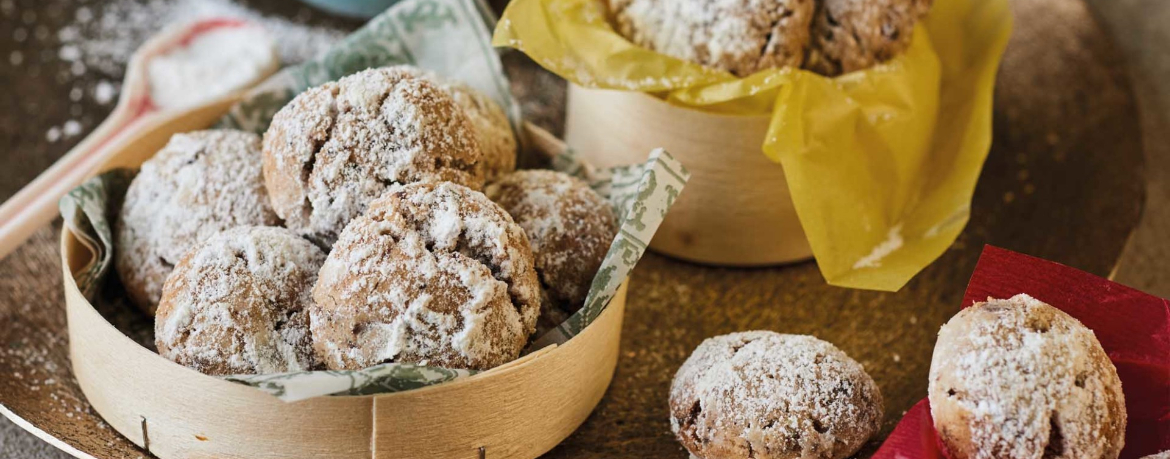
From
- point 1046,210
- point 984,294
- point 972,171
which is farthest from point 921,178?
point 984,294

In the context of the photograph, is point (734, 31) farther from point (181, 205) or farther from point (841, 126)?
point (181, 205)

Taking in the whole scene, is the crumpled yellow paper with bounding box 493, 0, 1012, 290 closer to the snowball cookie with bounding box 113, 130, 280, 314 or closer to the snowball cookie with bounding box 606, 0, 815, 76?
the snowball cookie with bounding box 606, 0, 815, 76

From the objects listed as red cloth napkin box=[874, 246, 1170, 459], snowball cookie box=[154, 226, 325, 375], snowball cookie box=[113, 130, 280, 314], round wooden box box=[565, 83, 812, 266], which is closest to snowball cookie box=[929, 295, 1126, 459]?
red cloth napkin box=[874, 246, 1170, 459]

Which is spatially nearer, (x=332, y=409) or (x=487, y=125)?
(x=332, y=409)

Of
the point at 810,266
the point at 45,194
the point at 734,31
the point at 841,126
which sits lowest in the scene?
the point at 810,266

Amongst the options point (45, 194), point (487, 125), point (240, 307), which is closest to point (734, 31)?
point (487, 125)

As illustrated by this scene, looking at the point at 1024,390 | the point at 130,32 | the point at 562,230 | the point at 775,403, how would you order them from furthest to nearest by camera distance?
the point at 130,32 → the point at 562,230 → the point at 775,403 → the point at 1024,390

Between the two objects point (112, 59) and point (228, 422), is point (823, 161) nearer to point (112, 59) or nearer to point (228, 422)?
point (228, 422)

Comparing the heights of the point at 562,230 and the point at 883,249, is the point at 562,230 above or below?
above
